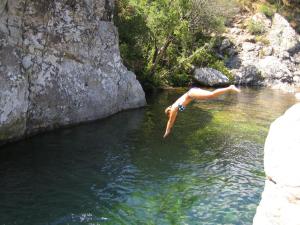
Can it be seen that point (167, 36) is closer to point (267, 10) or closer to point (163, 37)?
point (163, 37)

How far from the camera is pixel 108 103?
27.1m

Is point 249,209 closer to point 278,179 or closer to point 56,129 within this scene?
point 278,179

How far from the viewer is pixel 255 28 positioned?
57.7 m

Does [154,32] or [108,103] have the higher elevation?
[154,32]

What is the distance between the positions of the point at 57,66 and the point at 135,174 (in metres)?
8.76

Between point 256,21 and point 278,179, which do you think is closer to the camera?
point 278,179

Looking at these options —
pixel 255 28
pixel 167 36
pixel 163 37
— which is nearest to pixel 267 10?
pixel 255 28

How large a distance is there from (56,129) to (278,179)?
1605 cm

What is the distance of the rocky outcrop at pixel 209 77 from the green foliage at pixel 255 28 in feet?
49.3

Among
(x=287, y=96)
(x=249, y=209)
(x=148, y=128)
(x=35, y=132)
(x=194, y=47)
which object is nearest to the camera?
(x=249, y=209)

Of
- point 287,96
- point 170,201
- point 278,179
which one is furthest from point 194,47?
point 278,179

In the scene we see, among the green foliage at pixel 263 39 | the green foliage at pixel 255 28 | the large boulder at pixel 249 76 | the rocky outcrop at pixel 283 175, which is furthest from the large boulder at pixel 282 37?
the rocky outcrop at pixel 283 175

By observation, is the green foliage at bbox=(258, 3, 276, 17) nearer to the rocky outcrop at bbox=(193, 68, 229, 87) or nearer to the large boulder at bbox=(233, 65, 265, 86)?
Result: the large boulder at bbox=(233, 65, 265, 86)

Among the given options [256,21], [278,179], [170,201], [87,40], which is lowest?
[170,201]
